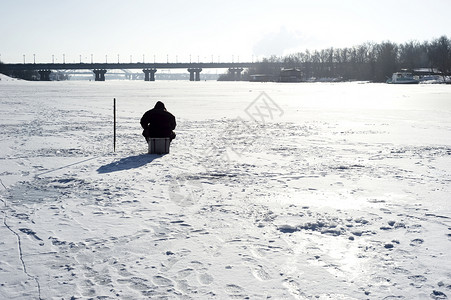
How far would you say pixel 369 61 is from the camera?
136m

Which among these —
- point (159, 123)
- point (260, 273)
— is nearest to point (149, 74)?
point (159, 123)

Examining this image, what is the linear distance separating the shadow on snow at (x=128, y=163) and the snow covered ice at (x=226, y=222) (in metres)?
0.05

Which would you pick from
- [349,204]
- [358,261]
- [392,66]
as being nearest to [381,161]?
[349,204]

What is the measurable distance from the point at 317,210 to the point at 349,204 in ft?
2.09

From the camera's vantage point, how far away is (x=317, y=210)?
6.83 m

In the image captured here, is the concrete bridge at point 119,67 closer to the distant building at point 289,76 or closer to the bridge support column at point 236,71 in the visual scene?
the bridge support column at point 236,71

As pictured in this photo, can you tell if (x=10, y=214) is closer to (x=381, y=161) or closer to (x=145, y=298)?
(x=145, y=298)

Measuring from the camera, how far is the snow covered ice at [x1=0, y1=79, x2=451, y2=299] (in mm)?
4426

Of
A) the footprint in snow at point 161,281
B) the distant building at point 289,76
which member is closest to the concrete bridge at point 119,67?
the distant building at point 289,76

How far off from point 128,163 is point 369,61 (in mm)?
135691

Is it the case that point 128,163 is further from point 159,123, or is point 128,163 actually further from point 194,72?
point 194,72

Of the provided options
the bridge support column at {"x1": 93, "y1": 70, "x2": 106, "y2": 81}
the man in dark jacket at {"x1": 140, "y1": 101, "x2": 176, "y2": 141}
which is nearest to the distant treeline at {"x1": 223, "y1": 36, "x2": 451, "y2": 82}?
the bridge support column at {"x1": 93, "y1": 70, "x2": 106, "y2": 81}

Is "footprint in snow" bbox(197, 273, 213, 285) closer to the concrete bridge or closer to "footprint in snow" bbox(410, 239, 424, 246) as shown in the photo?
"footprint in snow" bbox(410, 239, 424, 246)

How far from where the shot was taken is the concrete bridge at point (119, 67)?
142m
